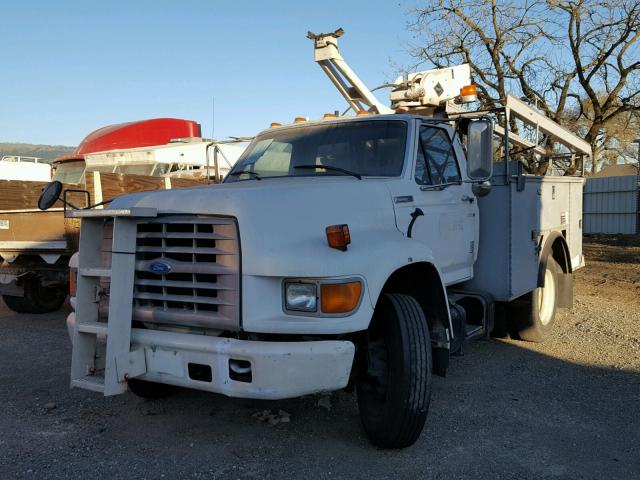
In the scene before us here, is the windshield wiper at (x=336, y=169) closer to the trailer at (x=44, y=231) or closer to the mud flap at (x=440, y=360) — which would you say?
the mud flap at (x=440, y=360)

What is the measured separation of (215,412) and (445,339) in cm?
179

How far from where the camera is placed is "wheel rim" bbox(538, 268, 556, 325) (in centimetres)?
677

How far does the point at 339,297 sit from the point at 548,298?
443 centimetres

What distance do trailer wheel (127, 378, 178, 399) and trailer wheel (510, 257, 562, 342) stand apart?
3642 mm

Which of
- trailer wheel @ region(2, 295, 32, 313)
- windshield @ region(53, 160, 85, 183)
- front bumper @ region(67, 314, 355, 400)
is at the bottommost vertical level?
trailer wheel @ region(2, 295, 32, 313)

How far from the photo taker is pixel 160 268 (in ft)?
11.7

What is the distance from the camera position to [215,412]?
452 cm

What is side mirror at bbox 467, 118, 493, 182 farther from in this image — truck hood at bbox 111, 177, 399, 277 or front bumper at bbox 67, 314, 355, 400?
front bumper at bbox 67, 314, 355, 400

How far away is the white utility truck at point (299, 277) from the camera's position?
128 inches

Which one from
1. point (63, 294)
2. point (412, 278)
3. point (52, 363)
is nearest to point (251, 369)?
point (412, 278)

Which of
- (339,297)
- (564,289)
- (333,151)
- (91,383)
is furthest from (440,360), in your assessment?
(564,289)

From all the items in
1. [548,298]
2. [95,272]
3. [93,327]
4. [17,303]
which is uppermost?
[95,272]

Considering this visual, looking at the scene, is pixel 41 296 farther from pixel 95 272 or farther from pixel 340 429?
pixel 340 429

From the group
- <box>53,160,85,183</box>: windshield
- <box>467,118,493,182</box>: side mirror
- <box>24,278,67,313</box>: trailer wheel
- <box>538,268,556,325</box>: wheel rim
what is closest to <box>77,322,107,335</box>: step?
<box>467,118,493,182</box>: side mirror
